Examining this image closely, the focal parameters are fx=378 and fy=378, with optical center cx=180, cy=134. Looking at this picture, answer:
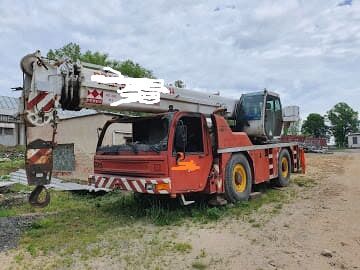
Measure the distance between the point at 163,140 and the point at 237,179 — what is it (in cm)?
267

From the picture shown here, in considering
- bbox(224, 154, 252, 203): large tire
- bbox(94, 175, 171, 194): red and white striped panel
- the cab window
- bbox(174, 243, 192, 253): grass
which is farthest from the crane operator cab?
bbox(174, 243, 192, 253): grass

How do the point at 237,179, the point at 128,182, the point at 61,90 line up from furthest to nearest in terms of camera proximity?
the point at 237,179 < the point at 128,182 < the point at 61,90

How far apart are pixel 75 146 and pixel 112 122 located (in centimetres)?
831

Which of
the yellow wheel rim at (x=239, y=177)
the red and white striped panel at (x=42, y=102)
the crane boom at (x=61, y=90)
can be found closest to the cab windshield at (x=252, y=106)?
the yellow wheel rim at (x=239, y=177)

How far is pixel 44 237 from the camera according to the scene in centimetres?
654

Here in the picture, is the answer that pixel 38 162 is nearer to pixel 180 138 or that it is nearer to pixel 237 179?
pixel 180 138

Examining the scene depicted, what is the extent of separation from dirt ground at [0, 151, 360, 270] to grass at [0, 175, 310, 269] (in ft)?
0.59

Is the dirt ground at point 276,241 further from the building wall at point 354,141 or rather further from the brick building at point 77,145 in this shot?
the building wall at point 354,141

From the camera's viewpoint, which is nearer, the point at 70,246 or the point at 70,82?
the point at 70,246

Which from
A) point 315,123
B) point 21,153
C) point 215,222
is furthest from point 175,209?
point 315,123

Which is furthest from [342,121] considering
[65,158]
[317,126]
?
[65,158]

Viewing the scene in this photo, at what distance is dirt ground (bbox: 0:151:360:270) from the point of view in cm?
524

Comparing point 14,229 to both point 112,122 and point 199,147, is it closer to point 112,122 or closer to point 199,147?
point 112,122

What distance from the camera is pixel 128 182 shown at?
7.52m
